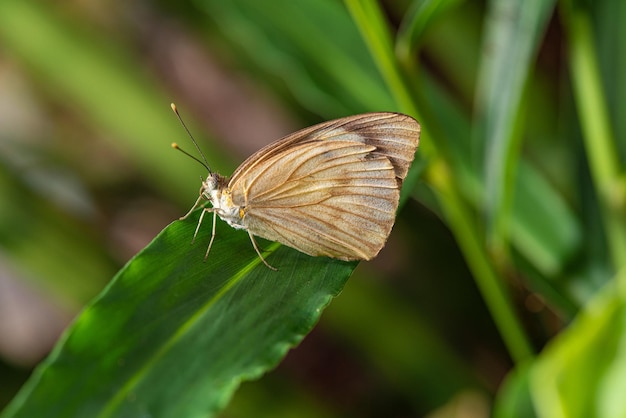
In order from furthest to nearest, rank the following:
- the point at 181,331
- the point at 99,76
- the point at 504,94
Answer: the point at 99,76 → the point at 504,94 → the point at 181,331

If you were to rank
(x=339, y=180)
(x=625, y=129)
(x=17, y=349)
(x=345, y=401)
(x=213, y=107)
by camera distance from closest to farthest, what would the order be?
(x=339, y=180) → (x=625, y=129) → (x=345, y=401) → (x=17, y=349) → (x=213, y=107)

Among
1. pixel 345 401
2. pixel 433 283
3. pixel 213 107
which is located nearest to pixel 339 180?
pixel 433 283

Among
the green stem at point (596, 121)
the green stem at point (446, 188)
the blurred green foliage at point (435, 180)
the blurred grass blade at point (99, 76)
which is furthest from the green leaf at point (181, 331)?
the blurred grass blade at point (99, 76)

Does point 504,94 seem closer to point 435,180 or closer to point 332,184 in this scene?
point 435,180

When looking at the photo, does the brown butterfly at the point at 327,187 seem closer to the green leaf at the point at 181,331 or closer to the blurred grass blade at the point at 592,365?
the green leaf at the point at 181,331

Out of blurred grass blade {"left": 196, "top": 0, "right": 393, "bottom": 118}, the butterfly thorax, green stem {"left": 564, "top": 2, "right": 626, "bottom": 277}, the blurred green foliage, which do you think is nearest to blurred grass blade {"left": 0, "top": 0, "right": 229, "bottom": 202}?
the blurred green foliage

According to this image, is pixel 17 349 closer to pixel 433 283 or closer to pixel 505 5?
pixel 433 283

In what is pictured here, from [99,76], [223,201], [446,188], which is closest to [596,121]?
[446,188]
